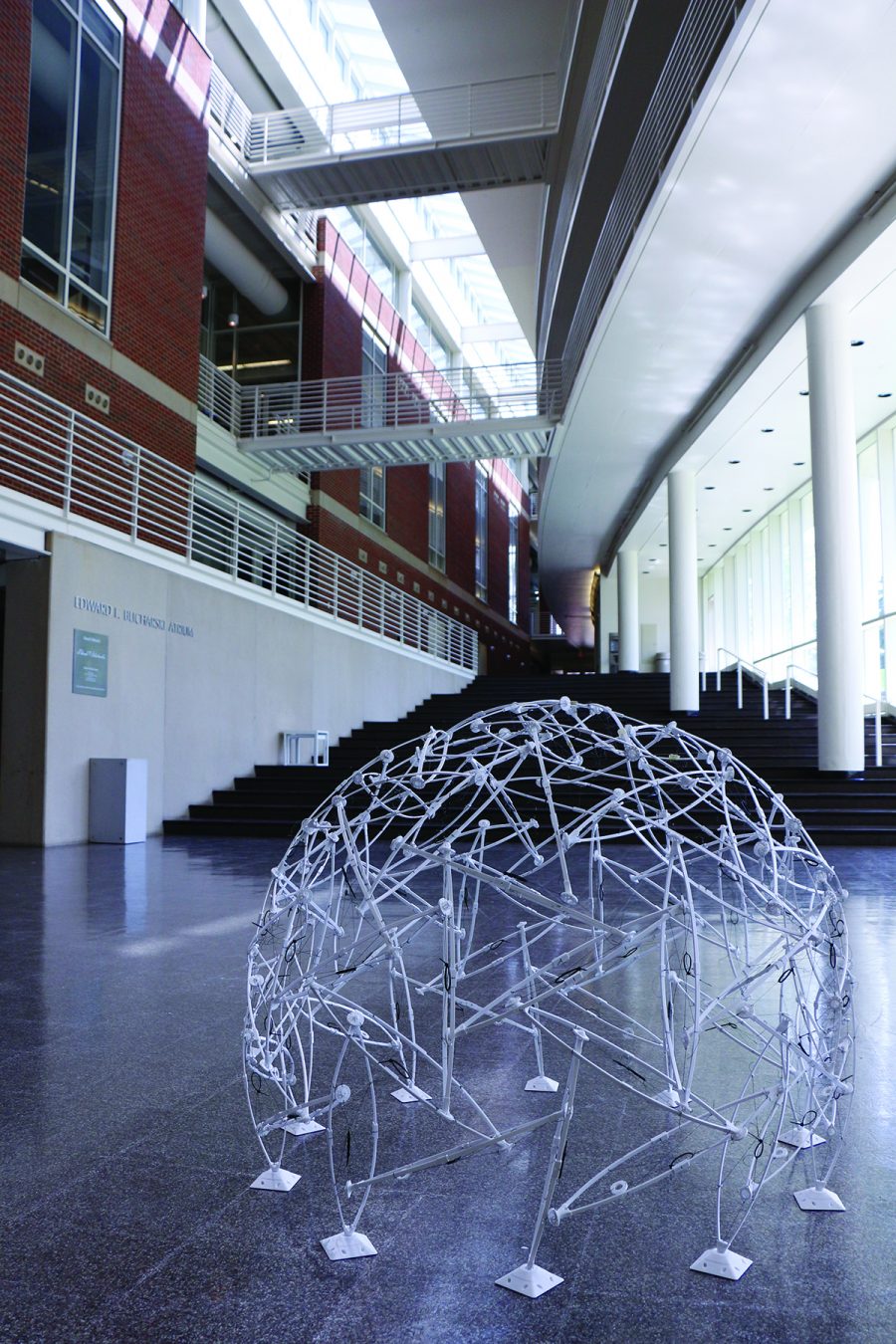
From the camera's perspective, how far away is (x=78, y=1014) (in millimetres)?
3506

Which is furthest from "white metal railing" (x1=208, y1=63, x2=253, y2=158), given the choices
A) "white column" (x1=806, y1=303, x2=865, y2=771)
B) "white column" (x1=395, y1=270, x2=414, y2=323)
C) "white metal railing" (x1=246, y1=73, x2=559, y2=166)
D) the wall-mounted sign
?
"white column" (x1=806, y1=303, x2=865, y2=771)

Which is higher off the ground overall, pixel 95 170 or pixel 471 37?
pixel 471 37

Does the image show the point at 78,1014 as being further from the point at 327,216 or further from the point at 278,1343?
the point at 327,216

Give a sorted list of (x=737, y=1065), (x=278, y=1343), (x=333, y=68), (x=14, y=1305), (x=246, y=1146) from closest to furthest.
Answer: (x=278, y=1343) → (x=14, y=1305) → (x=246, y=1146) → (x=737, y=1065) → (x=333, y=68)

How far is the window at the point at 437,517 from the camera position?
2852 cm

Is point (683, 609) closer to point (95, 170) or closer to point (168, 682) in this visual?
point (168, 682)

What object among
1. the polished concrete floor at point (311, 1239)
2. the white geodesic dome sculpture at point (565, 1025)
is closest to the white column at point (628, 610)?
the white geodesic dome sculpture at point (565, 1025)

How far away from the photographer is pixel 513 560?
132ft

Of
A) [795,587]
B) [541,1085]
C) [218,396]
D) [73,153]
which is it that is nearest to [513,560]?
[795,587]

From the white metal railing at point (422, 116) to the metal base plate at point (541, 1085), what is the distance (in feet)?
56.4

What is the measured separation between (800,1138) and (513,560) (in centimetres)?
3855

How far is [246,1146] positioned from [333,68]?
21966 millimetres

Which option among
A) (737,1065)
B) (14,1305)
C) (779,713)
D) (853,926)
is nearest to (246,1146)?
(14,1305)

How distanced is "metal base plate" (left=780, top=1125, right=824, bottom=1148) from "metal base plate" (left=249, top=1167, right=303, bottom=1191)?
3.27 ft
